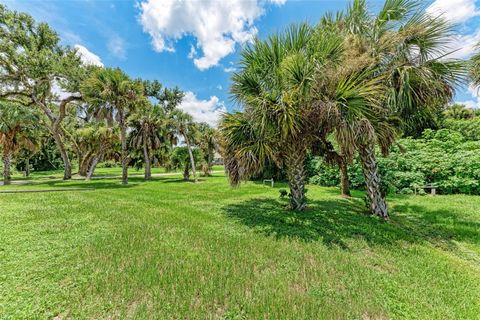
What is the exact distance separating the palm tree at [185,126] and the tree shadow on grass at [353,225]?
13.9 m

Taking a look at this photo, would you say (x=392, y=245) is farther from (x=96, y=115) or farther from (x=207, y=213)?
(x=96, y=115)

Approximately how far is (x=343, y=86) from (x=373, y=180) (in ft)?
10.9

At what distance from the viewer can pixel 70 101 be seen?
21.4 meters

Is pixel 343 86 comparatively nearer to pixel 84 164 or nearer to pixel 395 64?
pixel 395 64

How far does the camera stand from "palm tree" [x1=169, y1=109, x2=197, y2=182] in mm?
21031

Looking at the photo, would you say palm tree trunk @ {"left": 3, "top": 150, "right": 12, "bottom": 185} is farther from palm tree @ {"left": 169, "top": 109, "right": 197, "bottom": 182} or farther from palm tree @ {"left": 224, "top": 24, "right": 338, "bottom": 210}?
palm tree @ {"left": 224, "top": 24, "right": 338, "bottom": 210}

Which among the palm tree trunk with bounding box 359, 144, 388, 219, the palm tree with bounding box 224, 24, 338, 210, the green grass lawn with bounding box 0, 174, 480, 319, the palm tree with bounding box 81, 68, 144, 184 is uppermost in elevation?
the palm tree with bounding box 81, 68, 144, 184

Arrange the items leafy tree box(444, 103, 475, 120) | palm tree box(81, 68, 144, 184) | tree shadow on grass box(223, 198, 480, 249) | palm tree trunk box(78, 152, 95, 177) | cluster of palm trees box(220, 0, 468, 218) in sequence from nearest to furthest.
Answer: tree shadow on grass box(223, 198, 480, 249)
cluster of palm trees box(220, 0, 468, 218)
palm tree box(81, 68, 144, 184)
leafy tree box(444, 103, 475, 120)
palm tree trunk box(78, 152, 95, 177)

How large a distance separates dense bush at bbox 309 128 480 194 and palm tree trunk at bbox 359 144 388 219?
11.0 feet

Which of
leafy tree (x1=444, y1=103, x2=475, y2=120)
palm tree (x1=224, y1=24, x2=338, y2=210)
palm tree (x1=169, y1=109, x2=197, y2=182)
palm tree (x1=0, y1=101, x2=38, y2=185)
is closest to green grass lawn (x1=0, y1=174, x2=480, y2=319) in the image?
palm tree (x1=224, y1=24, x2=338, y2=210)

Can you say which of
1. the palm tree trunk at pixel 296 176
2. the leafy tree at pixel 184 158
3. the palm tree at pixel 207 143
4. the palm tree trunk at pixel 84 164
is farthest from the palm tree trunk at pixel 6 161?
the palm tree trunk at pixel 296 176

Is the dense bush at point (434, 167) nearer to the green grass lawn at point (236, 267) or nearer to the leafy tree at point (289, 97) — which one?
the leafy tree at point (289, 97)

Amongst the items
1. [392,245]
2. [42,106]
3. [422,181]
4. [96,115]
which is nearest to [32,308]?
[392,245]

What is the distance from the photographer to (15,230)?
5438mm
